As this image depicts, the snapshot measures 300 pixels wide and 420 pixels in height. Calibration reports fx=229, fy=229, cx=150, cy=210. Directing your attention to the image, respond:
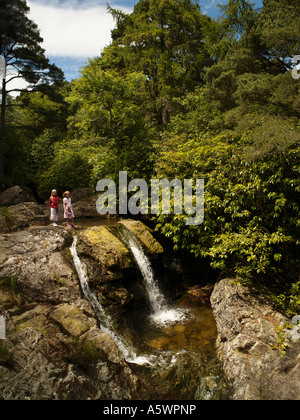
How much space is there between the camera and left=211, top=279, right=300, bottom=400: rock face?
458 cm

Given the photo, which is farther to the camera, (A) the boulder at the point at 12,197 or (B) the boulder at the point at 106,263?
(A) the boulder at the point at 12,197

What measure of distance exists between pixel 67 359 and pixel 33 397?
0.79m

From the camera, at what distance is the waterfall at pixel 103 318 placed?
18.3 feet

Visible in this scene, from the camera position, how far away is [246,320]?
582 cm

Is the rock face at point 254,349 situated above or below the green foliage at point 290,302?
below

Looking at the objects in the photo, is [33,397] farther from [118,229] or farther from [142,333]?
[118,229]

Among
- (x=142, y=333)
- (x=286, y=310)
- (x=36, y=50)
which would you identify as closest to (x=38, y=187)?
(x=36, y=50)

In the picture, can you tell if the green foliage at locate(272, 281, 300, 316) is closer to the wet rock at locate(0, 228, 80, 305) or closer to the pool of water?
the pool of water

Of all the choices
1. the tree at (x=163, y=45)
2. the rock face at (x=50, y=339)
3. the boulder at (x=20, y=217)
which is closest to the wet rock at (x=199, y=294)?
the rock face at (x=50, y=339)

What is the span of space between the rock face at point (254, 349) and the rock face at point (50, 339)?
222 centimetres

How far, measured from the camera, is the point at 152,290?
26.5ft

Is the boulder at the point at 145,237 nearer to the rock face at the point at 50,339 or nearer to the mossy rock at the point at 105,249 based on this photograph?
the mossy rock at the point at 105,249

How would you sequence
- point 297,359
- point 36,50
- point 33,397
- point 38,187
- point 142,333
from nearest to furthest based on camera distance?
point 33,397 → point 297,359 → point 142,333 → point 36,50 → point 38,187

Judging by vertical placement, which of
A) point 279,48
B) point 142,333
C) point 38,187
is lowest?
point 142,333
